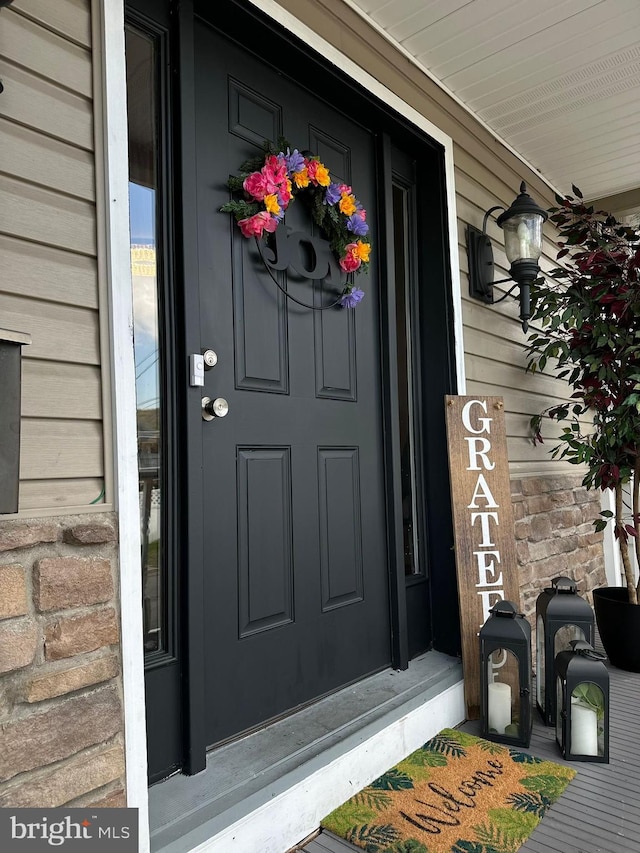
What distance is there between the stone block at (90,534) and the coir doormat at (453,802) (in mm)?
997

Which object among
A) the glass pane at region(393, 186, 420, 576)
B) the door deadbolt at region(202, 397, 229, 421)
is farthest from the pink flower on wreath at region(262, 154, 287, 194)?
the glass pane at region(393, 186, 420, 576)

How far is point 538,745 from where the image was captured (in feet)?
6.66

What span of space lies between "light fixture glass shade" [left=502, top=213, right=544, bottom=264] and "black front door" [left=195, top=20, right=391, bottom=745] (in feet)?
2.58

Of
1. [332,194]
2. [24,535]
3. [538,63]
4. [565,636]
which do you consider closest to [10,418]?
[24,535]

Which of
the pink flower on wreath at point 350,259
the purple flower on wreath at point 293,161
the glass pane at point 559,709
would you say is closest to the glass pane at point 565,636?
the glass pane at point 559,709

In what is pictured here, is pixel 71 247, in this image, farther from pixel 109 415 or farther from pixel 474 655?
pixel 474 655

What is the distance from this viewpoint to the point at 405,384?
2535 mm

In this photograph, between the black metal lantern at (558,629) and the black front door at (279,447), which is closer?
the black front door at (279,447)

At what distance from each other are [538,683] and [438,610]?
0.45 m

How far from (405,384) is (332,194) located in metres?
0.84

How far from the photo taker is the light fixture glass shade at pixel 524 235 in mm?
2672

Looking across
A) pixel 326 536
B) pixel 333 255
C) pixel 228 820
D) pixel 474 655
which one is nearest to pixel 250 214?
pixel 333 255

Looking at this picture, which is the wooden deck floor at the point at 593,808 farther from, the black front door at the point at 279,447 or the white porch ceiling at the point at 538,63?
the white porch ceiling at the point at 538,63

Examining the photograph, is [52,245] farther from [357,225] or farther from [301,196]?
[357,225]
